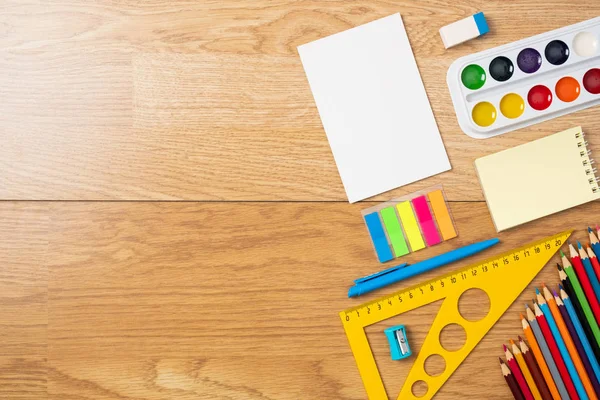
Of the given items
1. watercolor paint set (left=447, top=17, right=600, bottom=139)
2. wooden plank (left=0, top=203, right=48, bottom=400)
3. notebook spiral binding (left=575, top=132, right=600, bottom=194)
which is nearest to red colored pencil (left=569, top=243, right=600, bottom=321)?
notebook spiral binding (left=575, top=132, right=600, bottom=194)

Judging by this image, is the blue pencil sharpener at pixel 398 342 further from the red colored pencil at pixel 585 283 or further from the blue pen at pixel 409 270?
the red colored pencil at pixel 585 283

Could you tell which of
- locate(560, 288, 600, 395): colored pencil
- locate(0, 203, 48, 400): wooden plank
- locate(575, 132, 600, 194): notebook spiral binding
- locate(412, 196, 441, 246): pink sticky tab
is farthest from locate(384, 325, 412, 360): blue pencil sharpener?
locate(0, 203, 48, 400): wooden plank

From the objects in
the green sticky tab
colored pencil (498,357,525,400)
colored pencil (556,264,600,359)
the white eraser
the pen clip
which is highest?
the white eraser

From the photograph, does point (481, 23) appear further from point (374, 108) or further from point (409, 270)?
point (409, 270)

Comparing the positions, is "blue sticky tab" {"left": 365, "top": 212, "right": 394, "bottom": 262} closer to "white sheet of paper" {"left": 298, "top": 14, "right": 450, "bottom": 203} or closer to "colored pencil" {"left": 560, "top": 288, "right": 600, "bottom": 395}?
"white sheet of paper" {"left": 298, "top": 14, "right": 450, "bottom": 203}

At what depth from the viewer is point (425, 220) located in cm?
84

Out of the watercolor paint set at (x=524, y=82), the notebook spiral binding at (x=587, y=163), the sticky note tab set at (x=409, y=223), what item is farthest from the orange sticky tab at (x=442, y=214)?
the notebook spiral binding at (x=587, y=163)

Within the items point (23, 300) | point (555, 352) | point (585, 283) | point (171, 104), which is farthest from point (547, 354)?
point (23, 300)

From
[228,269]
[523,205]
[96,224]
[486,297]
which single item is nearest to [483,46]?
[523,205]

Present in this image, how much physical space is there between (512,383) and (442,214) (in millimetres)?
256

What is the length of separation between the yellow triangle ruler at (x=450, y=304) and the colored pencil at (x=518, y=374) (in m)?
0.05

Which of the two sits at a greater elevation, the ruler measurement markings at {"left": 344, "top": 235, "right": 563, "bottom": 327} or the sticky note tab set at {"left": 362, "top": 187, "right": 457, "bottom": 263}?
the sticky note tab set at {"left": 362, "top": 187, "right": 457, "bottom": 263}

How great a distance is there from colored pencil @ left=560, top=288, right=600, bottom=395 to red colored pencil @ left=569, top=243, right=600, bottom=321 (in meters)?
0.03

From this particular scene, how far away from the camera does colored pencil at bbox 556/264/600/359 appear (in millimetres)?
823
